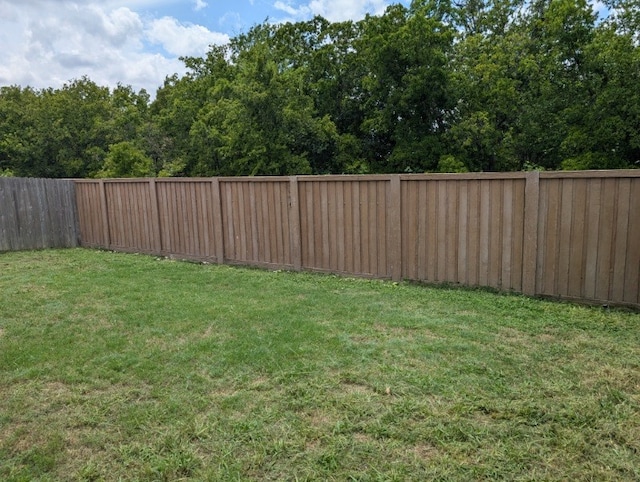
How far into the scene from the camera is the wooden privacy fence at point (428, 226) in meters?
4.39

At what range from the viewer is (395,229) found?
18.4ft

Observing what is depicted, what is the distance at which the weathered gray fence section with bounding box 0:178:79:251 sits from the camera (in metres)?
8.84

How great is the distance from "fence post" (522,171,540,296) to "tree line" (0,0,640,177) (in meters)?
6.93

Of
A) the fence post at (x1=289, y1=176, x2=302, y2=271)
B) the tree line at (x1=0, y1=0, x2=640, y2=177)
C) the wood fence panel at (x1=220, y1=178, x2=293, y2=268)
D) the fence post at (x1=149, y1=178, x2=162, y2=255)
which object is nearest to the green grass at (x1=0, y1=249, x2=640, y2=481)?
the fence post at (x1=289, y1=176, x2=302, y2=271)

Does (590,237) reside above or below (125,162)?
below

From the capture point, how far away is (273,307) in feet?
15.3

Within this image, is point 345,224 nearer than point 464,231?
No

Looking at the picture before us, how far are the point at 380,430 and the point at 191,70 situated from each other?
67.4ft

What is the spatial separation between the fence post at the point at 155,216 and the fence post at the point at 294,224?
285cm

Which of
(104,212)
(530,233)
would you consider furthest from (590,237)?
(104,212)

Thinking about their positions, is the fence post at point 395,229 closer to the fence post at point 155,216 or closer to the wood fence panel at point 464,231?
the wood fence panel at point 464,231

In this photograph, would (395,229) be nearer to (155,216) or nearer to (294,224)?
(294,224)

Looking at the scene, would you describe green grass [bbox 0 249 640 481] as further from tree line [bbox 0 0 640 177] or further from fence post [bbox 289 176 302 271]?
tree line [bbox 0 0 640 177]

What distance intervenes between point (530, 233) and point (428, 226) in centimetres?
112
